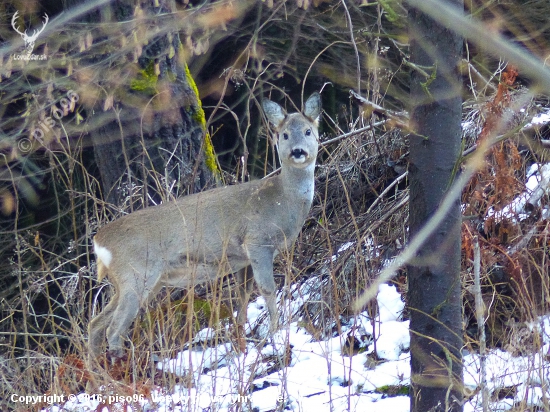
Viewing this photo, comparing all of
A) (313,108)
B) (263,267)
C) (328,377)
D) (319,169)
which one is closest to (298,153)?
(313,108)

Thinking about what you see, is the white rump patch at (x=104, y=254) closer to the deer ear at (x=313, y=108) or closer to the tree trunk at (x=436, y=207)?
the deer ear at (x=313, y=108)

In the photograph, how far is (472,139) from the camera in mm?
6133

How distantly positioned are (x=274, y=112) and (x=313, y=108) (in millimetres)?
322

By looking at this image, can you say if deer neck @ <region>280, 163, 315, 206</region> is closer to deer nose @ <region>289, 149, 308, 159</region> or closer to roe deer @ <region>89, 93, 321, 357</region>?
roe deer @ <region>89, 93, 321, 357</region>

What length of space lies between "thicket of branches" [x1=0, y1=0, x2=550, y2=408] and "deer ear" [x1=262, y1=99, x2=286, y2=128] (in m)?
0.17

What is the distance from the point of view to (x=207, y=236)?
5879 mm

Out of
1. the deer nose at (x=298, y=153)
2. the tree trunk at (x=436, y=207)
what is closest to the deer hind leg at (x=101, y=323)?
the deer nose at (x=298, y=153)

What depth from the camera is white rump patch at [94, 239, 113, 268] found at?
19.1 ft

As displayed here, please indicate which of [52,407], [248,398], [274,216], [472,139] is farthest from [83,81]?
[472,139]

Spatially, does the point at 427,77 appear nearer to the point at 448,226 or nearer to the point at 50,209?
the point at 448,226

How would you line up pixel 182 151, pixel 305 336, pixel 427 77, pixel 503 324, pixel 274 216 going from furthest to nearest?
pixel 182 151 → pixel 274 216 → pixel 305 336 → pixel 503 324 → pixel 427 77

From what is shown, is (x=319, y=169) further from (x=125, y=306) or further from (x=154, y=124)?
(x=125, y=306)

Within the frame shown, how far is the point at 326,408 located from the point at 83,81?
2689 mm

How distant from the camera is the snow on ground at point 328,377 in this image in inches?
141
